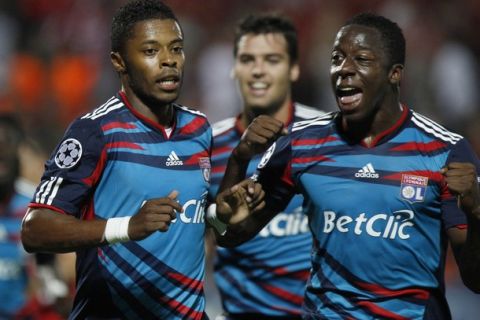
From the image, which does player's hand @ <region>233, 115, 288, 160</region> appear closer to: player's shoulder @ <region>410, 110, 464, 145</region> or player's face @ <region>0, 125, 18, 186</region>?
player's shoulder @ <region>410, 110, 464, 145</region>

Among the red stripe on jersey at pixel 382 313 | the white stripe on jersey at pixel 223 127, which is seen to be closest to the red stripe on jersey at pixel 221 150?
the white stripe on jersey at pixel 223 127

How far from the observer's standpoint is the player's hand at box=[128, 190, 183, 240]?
479 centimetres

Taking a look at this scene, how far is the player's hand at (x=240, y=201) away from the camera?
5.29 meters

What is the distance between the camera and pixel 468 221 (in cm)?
504

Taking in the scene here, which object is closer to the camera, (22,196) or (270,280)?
(270,280)

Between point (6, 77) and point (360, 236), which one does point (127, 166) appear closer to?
point (360, 236)

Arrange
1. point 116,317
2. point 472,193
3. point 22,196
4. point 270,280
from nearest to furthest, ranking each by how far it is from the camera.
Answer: point 472,193, point 116,317, point 270,280, point 22,196

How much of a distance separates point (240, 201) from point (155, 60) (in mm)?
804

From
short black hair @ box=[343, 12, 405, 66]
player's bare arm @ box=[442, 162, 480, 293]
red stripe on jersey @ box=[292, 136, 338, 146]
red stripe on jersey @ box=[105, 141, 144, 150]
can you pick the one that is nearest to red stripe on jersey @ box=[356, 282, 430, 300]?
player's bare arm @ box=[442, 162, 480, 293]

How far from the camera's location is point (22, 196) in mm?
7566

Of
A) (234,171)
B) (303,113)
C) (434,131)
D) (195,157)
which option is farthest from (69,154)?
(303,113)

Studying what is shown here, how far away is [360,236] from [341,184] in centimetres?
28

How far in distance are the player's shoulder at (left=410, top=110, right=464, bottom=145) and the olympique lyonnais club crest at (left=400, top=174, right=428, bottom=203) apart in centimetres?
23

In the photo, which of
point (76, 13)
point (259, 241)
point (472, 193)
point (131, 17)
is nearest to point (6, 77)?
point (76, 13)
